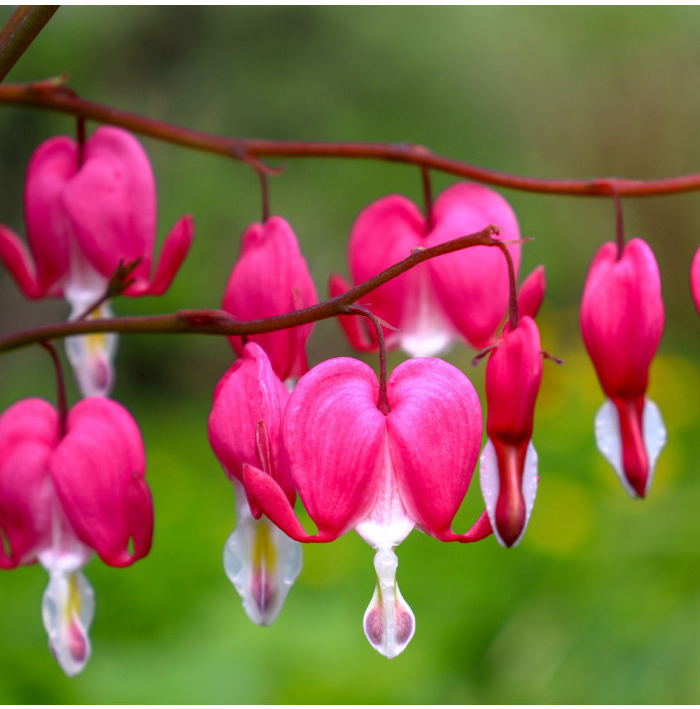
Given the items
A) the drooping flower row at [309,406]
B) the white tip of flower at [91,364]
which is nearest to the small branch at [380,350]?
the drooping flower row at [309,406]

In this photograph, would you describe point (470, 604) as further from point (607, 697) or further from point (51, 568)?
point (51, 568)

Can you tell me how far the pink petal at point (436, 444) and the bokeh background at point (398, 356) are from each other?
1.30 m

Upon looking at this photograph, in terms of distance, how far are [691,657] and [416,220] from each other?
1375mm

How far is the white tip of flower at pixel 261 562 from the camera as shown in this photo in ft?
2.28

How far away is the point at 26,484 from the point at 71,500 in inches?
1.8

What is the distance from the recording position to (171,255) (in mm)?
838

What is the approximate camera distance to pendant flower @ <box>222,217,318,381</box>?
0.75 metres

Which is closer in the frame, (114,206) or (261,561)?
(261,561)

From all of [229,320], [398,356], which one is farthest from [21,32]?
[398,356]

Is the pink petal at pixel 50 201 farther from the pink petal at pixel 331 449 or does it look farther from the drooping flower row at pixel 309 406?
the pink petal at pixel 331 449

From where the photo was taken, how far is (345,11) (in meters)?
3.96

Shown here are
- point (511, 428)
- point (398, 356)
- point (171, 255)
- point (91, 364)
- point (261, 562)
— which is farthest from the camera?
point (398, 356)

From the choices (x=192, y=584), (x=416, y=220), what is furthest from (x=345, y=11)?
(x=416, y=220)

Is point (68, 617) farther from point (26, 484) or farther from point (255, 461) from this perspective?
point (255, 461)
